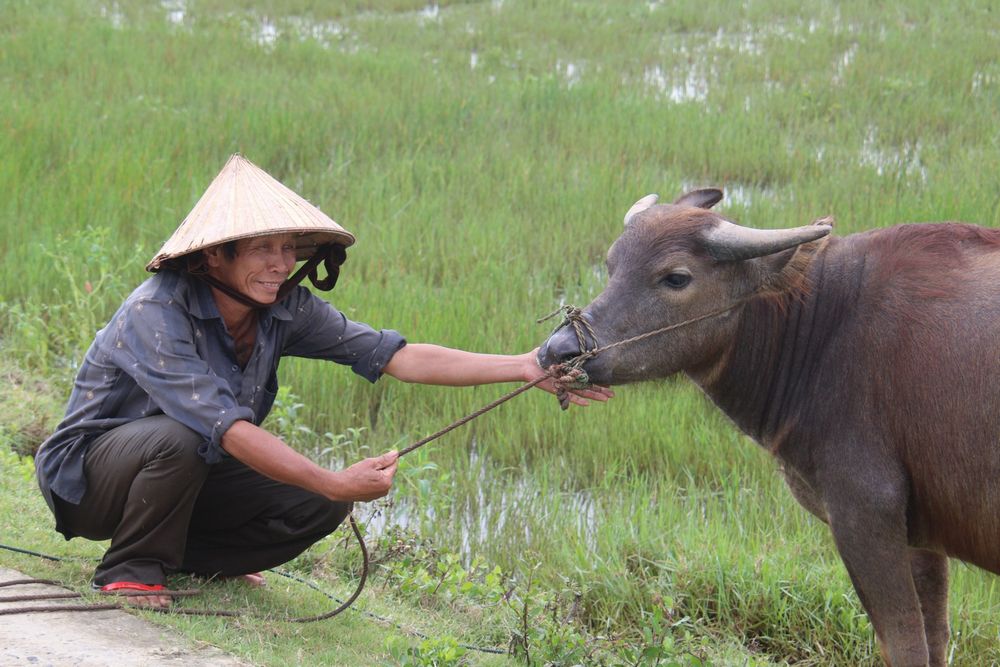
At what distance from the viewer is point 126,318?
2.84 metres

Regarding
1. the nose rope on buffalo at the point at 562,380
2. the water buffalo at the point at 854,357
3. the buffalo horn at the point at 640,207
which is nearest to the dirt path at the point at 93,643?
the nose rope on buffalo at the point at 562,380

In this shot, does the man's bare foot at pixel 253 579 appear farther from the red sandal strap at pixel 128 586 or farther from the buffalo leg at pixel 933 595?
the buffalo leg at pixel 933 595

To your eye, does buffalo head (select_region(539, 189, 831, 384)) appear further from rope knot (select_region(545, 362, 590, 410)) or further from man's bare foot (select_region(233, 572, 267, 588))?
man's bare foot (select_region(233, 572, 267, 588))

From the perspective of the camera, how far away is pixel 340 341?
3201mm

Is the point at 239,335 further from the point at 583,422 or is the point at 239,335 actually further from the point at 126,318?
the point at 583,422

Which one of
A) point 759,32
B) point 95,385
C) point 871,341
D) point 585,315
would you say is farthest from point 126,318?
point 759,32

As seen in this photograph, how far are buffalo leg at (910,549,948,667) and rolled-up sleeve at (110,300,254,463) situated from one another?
180cm

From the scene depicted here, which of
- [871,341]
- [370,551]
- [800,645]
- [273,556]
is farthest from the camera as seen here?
[370,551]

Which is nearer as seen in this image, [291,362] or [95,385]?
[95,385]

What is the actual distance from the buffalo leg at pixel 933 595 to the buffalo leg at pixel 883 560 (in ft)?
1.16

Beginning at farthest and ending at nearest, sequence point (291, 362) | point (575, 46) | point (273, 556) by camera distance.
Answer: point (575, 46)
point (291, 362)
point (273, 556)

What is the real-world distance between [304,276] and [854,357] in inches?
56.0

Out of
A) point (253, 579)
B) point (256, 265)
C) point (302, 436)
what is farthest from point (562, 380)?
point (302, 436)

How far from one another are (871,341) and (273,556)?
5.41 ft
